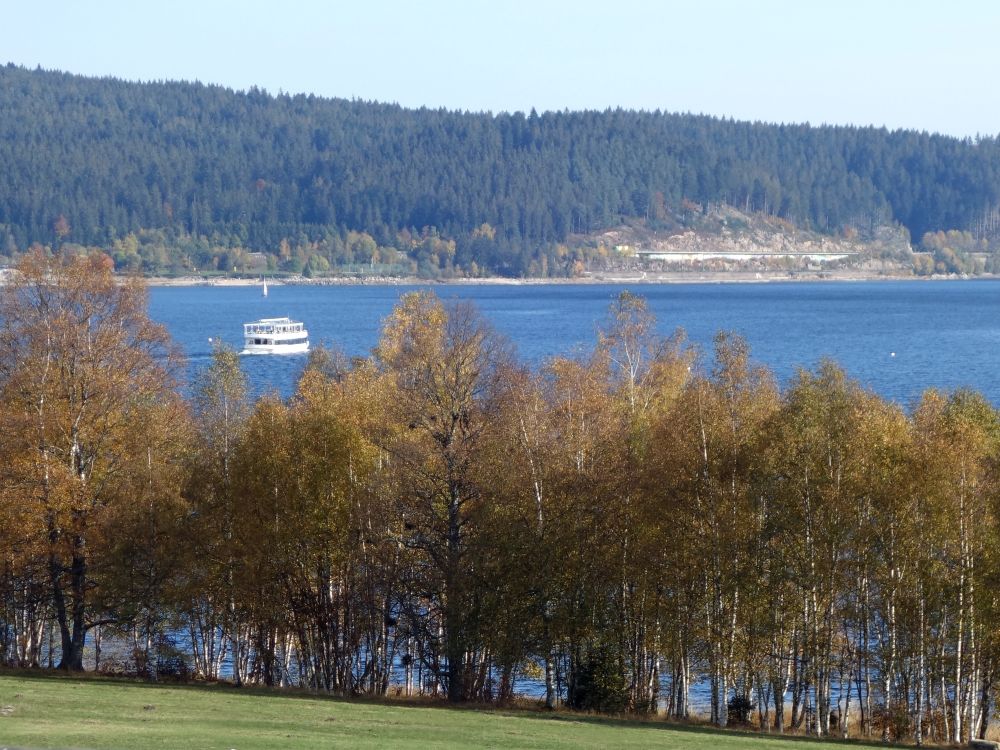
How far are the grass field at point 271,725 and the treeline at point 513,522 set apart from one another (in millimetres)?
3891

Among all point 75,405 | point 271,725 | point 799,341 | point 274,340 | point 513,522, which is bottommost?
point 799,341

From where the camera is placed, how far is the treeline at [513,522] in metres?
30.8

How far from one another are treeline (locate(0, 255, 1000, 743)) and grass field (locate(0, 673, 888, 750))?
3891 millimetres

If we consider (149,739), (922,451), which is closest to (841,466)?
(922,451)

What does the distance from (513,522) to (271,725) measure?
1029 centimetres

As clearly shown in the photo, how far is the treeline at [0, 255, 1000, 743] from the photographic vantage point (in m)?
30.8

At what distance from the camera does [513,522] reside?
33250 mm

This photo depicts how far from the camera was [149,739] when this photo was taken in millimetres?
21609

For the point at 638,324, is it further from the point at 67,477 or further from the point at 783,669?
the point at 67,477

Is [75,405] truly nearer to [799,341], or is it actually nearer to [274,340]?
[274,340]

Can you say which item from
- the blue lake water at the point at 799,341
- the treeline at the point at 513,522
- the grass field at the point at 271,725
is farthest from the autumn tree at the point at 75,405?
the blue lake water at the point at 799,341

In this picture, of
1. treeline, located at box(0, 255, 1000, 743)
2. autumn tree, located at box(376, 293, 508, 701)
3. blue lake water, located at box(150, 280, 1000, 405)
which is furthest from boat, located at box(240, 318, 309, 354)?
autumn tree, located at box(376, 293, 508, 701)

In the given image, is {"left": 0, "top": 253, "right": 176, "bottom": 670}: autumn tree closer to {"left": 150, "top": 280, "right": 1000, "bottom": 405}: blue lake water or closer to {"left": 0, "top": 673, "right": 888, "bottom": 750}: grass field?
{"left": 0, "top": 673, "right": 888, "bottom": 750}: grass field

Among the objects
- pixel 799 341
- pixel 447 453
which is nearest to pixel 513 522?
pixel 447 453
